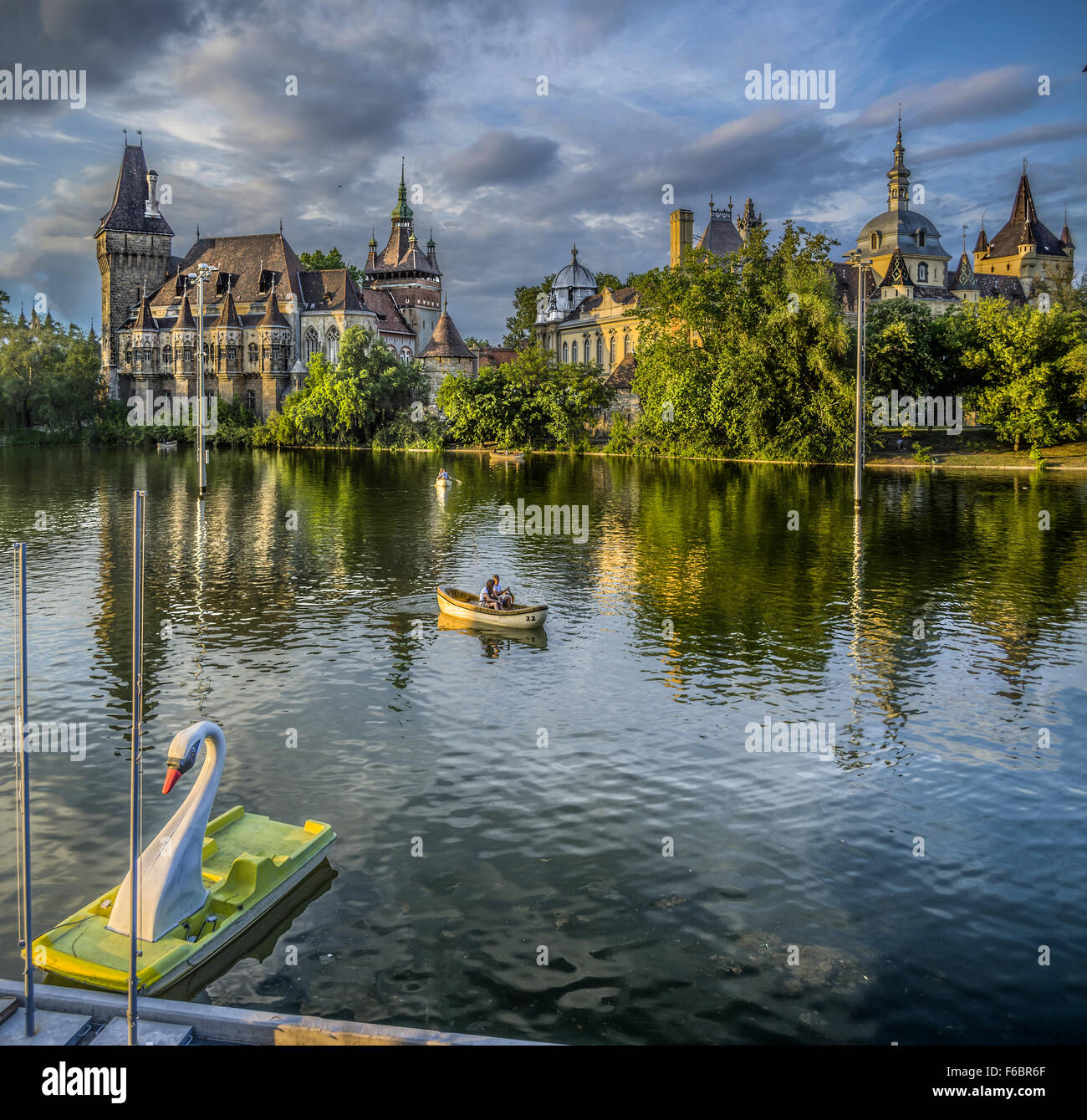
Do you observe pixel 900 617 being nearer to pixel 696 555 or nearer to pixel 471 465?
pixel 696 555

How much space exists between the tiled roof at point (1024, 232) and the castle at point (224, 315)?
288 feet

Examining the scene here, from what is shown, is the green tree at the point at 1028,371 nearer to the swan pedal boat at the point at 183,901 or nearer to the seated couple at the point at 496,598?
the seated couple at the point at 496,598

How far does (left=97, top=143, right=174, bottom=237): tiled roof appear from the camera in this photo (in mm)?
123125

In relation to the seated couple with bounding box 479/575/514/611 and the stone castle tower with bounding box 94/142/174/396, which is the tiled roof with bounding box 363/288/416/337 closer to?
the stone castle tower with bounding box 94/142/174/396

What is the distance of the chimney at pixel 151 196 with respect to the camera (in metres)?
123

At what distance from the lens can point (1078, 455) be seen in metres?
69.3

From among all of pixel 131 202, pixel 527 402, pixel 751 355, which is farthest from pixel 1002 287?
pixel 131 202

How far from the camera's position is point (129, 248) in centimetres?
12494

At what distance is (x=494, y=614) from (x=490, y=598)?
0.74 metres

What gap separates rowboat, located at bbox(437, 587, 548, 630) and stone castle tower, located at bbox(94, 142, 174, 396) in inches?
4583

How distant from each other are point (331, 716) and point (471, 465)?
64565 millimetres

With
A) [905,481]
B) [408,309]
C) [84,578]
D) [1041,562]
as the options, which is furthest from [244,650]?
[408,309]

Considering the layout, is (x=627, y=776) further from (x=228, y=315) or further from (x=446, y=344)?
(x=228, y=315)

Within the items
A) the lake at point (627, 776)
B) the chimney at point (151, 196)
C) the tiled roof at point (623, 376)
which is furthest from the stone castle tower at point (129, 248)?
the lake at point (627, 776)
